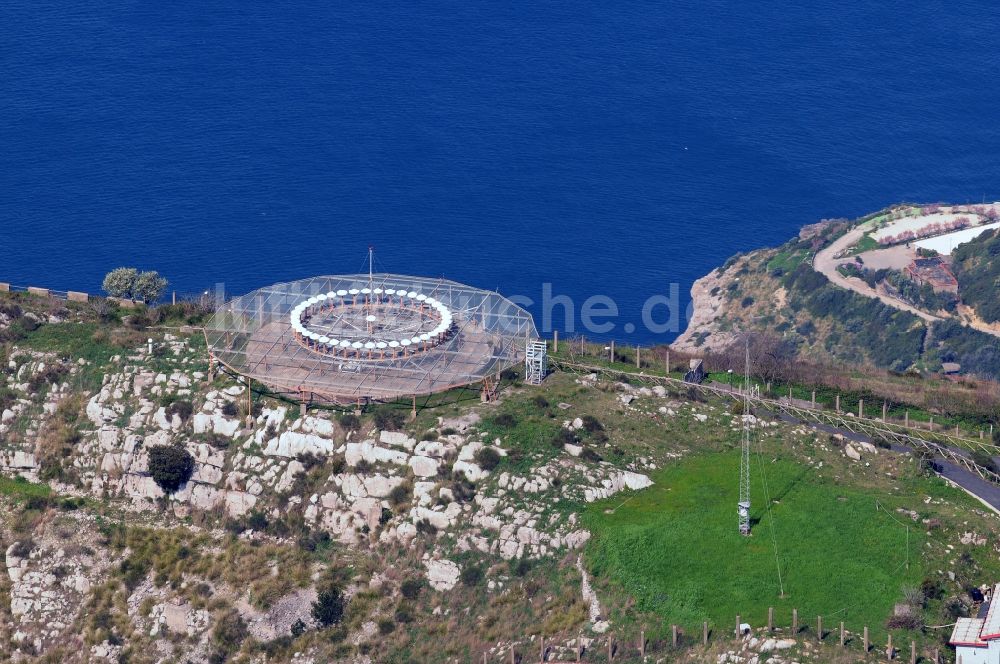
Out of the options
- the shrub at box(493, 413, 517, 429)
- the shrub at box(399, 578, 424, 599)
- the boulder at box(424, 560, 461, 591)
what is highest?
the shrub at box(493, 413, 517, 429)

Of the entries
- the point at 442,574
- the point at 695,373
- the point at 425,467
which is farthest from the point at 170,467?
the point at 695,373

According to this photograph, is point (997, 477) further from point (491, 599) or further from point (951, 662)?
point (491, 599)

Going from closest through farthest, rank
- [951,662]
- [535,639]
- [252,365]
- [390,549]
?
[951,662], [535,639], [390,549], [252,365]

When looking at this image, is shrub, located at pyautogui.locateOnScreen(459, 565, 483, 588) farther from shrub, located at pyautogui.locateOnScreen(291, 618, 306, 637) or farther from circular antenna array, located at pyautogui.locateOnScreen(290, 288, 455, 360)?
circular antenna array, located at pyautogui.locateOnScreen(290, 288, 455, 360)

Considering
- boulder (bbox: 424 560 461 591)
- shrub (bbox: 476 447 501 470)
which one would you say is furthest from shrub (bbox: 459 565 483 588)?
shrub (bbox: 476 447 501 470)

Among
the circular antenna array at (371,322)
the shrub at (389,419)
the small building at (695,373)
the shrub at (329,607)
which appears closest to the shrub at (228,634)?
the shrub at (329,607)

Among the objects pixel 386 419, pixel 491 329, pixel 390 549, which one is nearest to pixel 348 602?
pixel 390 549

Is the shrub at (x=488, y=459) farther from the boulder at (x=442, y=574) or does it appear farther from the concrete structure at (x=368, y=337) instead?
the boulder at (x=442, y=574)
